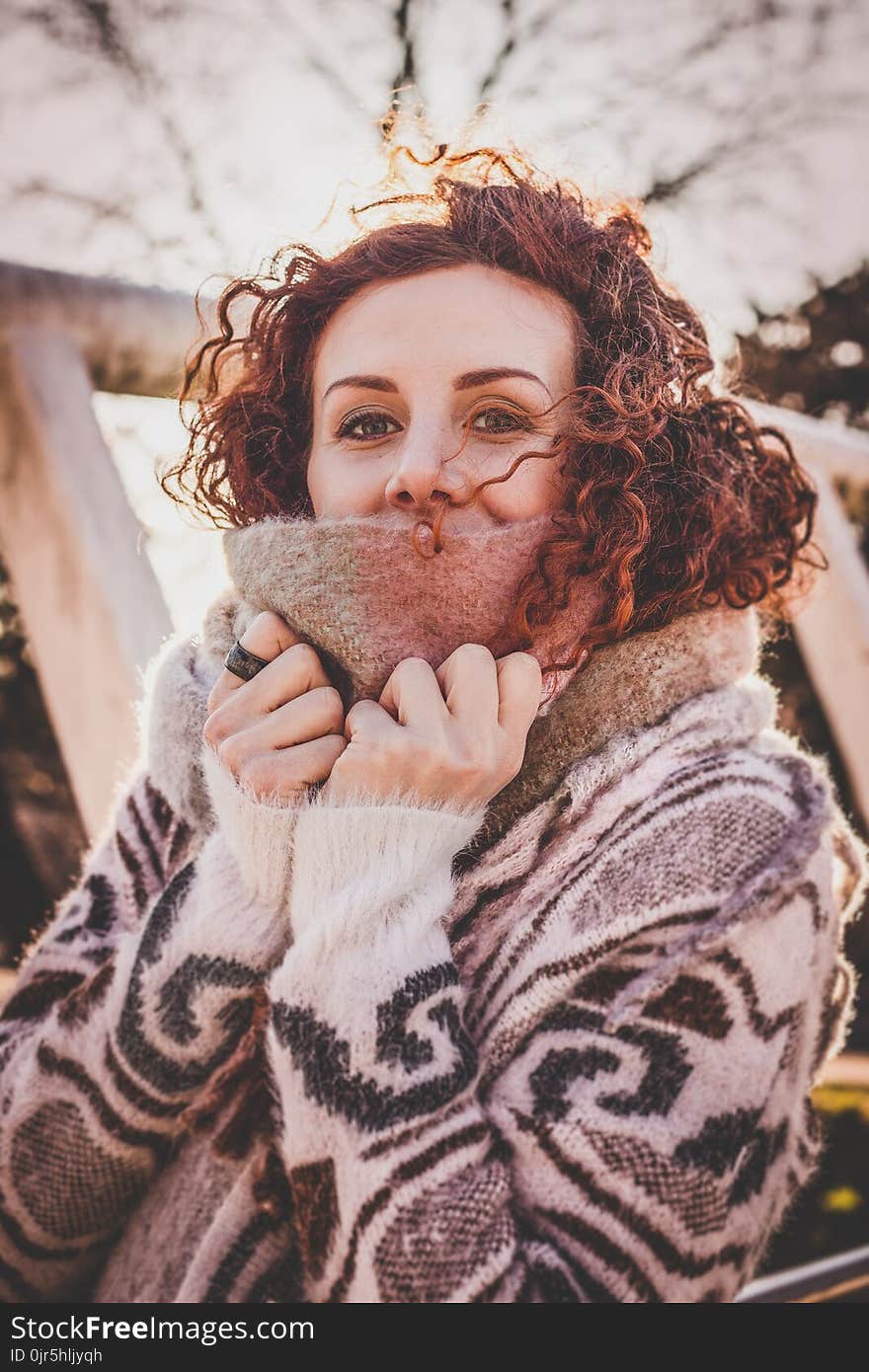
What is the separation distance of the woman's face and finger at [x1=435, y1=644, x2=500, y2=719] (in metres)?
0.19

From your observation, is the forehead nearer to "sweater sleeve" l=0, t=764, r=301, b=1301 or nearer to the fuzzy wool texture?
the fuzzy wool texture

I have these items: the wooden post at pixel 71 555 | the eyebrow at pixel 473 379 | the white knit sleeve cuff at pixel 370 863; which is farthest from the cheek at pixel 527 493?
the wooden post at pixel 71 555

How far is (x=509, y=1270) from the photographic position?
0.98 meters

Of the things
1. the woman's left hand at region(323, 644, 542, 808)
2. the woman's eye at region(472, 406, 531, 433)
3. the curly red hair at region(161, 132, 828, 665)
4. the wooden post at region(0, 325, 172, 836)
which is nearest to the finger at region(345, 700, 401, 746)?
the woman's left hand at region(323, 644, 542, 808)

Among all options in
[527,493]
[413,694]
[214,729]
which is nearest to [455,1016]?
[413,694]

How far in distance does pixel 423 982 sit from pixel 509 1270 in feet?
0.98

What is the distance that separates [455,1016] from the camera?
110cm

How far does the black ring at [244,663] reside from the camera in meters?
1.33

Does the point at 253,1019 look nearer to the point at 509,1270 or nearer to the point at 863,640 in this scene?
the point at 509,1270

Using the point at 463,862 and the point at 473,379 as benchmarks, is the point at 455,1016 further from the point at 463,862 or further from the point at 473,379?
the point at 473,379

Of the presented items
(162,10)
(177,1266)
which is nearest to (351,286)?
(177,1266)

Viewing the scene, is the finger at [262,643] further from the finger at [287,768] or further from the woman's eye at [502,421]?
the woman's eye at [502,421]

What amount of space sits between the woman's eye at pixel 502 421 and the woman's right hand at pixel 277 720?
400 millimetres

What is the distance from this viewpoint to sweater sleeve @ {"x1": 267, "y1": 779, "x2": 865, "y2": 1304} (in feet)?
3.25
